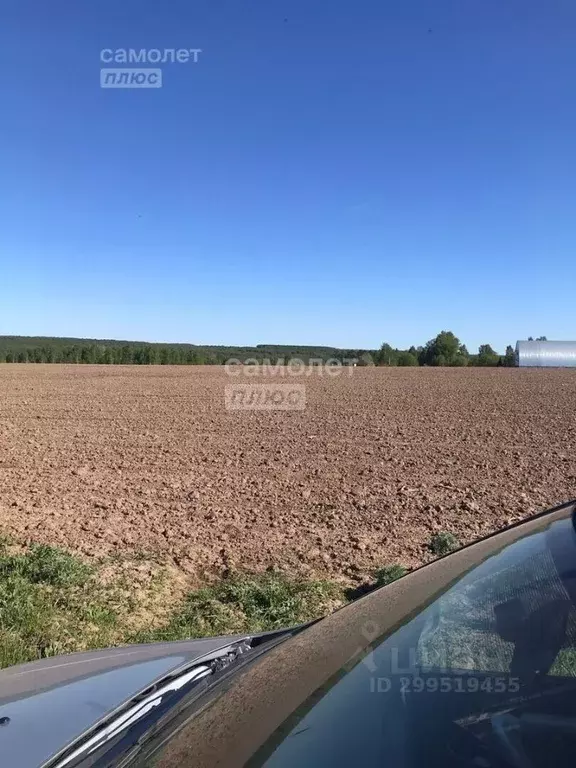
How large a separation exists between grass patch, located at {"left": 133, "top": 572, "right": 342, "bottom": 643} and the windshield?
3.27m

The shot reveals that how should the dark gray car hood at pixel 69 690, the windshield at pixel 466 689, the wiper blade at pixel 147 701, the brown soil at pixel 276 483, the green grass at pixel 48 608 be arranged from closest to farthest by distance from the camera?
the windshield at pixel 466 689 < the wiper blade at pixel 147 701 < the dark gray car hood at pixel 69 690 < the green grass at pixel 48 608 < the brown soil at pixel 276 483

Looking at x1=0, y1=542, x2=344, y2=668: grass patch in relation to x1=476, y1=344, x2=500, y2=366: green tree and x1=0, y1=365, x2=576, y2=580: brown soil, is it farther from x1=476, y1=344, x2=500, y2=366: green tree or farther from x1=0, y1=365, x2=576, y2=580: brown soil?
x1=476, y1=344, x2=500, y2=366: green tree

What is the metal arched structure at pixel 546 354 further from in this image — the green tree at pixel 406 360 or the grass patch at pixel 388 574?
the grass patch at pixel 388 574

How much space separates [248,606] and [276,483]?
17.6ft

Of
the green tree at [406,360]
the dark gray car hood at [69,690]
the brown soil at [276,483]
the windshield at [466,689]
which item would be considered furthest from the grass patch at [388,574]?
the green tree at [406,360]

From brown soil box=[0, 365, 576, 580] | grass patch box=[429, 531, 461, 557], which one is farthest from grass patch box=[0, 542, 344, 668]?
grass patch box=[429, 531, 461, 557]

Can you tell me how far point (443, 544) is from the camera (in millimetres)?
6918

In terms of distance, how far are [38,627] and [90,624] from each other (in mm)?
376

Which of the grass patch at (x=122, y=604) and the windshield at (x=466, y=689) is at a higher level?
the windshield at (x=466, y=689)

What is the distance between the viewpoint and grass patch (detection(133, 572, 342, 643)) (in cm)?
484

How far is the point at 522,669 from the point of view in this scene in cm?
151

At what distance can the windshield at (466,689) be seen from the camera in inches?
49.9

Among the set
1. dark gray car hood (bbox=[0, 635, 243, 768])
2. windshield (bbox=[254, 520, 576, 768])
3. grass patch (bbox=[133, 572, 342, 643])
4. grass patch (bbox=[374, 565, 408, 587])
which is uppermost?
windshield (bbox=[254, 520, 576, 768])

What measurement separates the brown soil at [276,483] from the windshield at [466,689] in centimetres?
467
